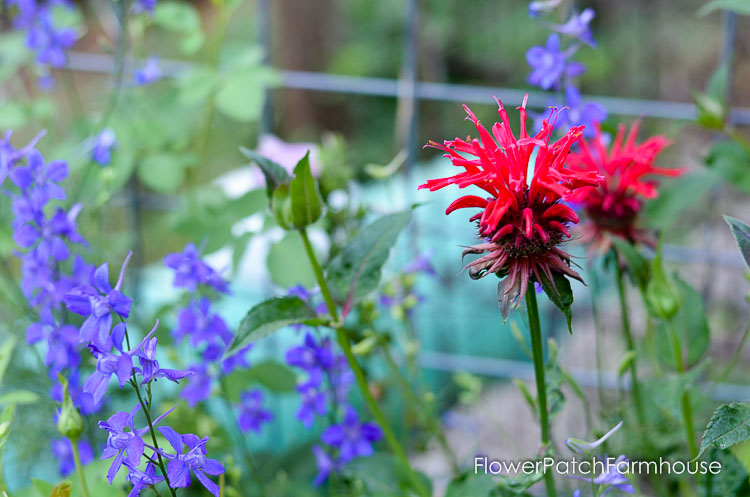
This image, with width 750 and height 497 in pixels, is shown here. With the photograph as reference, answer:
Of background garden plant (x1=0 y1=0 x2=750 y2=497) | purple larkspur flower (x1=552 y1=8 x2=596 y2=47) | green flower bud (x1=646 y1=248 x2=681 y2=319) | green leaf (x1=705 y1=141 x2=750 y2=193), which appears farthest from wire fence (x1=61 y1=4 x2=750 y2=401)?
green flower bud (x1=646 y1=248 x2=681 y2=319)

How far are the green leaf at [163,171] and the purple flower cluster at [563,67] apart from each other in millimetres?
487

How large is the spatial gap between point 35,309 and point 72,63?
63cm

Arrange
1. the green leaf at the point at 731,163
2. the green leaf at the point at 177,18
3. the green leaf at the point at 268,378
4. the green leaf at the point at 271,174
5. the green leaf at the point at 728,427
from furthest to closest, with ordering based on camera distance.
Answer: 1. the green leaf at the point at 177,18
2. the green leaf at the point at 268,378
3. the green leaf at the point at 731,163
4. the green leaf at the point at 271,174
5. the green leaf at the point at 728,427

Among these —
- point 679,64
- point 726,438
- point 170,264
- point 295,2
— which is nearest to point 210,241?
point 170,264

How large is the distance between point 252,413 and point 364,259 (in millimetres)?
318

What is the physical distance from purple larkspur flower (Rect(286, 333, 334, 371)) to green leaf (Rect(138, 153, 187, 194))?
0.36 metres

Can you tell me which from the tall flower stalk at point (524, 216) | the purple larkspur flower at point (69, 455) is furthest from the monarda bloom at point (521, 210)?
the purple larkspur flower at point (69, 455)

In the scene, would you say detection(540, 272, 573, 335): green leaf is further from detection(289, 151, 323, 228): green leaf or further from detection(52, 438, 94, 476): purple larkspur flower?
detection(52, 438, 94, 476): purple larkspur flower

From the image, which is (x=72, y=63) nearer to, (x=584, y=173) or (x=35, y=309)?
(x=35, y=309)

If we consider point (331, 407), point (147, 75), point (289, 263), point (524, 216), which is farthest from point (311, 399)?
point (147, 75)

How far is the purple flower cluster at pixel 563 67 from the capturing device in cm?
69

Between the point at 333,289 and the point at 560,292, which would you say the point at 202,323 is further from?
the point at 560,292

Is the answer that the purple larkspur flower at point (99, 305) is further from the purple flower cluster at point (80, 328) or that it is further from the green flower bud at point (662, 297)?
the green flower bud at point (662, 297)

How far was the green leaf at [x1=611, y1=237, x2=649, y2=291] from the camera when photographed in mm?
624
